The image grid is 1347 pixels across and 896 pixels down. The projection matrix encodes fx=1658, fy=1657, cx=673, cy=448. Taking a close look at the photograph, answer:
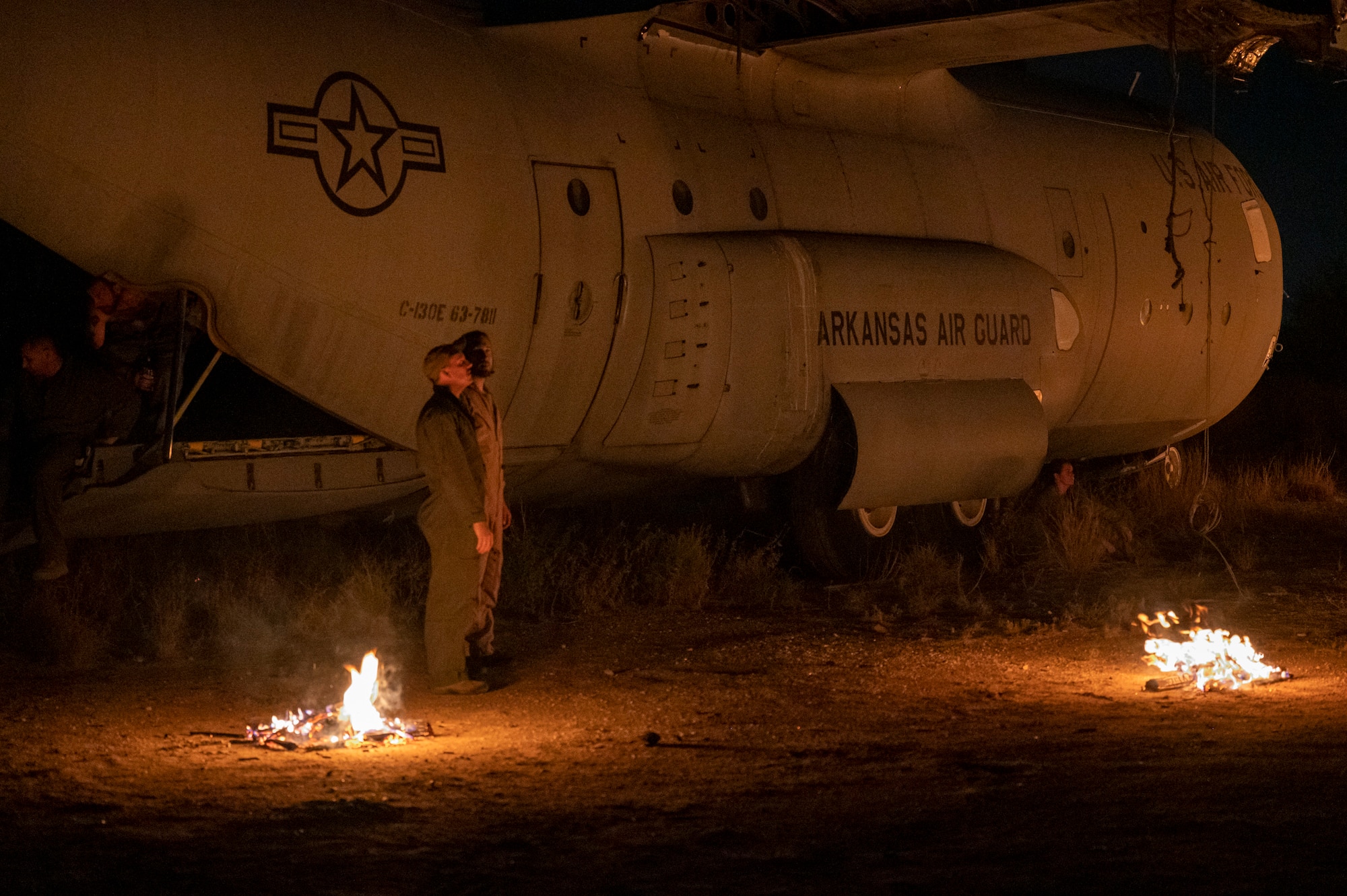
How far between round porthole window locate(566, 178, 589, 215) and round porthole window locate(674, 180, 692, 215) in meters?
0.78

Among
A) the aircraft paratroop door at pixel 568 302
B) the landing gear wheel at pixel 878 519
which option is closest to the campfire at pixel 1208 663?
the landing gear wheel at pixel 878 519

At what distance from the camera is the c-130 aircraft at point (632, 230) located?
8.22 meters

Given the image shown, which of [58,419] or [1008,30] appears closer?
[58,419]

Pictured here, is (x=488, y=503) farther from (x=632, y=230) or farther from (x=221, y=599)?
(x=221, y=599)

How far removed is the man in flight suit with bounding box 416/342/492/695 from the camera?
26.4 feet

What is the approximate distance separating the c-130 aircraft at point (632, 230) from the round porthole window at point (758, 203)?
0.02 metres

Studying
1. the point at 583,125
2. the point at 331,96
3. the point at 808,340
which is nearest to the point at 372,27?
the point at 331,96

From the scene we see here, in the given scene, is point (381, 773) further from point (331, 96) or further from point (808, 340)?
point (808, 340)

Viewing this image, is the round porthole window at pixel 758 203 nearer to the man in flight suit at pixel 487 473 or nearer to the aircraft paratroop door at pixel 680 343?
the aircraft paratroop door at pixel 680 343

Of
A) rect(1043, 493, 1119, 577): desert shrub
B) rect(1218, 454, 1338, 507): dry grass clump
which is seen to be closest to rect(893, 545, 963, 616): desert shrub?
rect(1043, 493, 1119, 577): desert shrub

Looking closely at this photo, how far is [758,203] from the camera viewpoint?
11.3m

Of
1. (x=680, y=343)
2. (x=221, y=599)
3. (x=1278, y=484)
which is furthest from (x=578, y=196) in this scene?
(x=1278, y=484)

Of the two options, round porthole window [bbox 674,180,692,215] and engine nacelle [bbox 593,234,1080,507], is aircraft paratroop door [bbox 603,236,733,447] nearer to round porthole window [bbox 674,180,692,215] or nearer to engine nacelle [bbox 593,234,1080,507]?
engine nacelle [bbox 593,234,1080,507]

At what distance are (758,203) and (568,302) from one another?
2.01 meters
